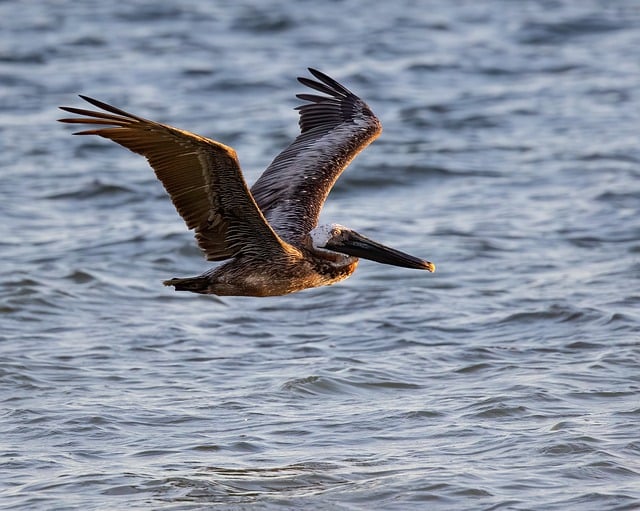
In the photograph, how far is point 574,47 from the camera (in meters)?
18.6

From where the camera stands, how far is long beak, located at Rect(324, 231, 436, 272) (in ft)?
24.6

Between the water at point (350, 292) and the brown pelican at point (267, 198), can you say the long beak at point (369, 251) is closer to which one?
the brown pelican at point (267, 198)

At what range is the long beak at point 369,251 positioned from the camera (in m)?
7.49

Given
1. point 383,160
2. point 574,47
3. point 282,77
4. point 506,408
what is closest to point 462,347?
point 506,408

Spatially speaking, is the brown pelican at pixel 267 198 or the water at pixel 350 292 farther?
the water at pixel 350 292

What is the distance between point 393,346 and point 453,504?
8.83 ft

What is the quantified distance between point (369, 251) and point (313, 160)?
1.17 m

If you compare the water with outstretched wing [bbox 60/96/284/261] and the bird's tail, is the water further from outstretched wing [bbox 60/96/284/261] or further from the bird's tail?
outstretched wing [bbox 60/96/284/261]

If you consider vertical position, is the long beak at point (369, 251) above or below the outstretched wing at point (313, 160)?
below

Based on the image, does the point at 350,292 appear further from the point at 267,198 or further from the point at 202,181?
the point at 202,181

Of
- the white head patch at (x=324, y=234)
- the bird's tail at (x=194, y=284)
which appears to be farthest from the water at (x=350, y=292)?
the white head patch at (x=324, y=234)

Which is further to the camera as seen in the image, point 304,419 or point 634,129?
point 634,129

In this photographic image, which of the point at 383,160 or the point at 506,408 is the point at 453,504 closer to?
the point at 506,408

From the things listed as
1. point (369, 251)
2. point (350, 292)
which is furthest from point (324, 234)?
point (350, 292)
